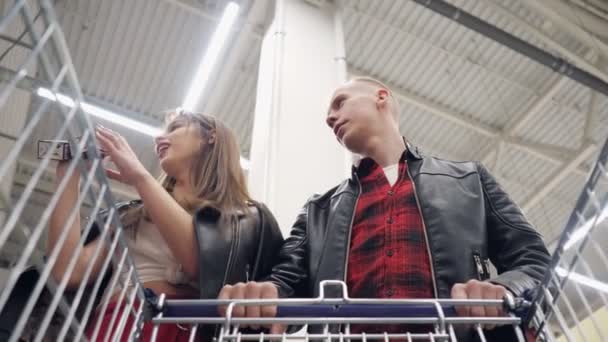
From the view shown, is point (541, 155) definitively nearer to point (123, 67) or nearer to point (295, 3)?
point (295, 3)

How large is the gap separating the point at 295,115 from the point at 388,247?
1.29 m

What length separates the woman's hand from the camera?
3.12ft

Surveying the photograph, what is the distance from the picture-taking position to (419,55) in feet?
16.2

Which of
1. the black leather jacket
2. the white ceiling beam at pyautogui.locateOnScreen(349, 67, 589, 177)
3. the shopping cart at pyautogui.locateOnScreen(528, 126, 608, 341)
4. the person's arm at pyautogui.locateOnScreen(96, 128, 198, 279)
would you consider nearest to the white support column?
the black leather jacket

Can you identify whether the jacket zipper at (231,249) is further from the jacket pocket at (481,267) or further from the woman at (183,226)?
the jacket pocket at (481,267)

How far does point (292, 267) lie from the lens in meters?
1.12

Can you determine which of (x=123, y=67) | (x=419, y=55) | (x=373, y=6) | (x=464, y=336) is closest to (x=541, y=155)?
(x=419, y=55)

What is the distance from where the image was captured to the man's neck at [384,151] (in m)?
1.37

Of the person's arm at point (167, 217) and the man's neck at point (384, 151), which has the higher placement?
the man's neck at point (384, 151)

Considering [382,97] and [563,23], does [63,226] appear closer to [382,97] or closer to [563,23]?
[382,97]

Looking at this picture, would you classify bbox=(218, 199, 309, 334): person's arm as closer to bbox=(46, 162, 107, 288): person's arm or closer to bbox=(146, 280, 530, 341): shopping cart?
bbox=(146, 280, 530, 341): shopping cart

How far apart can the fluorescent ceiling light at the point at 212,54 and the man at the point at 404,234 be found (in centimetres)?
257

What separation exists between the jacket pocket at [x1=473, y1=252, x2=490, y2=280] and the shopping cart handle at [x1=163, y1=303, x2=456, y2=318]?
0.26 metres

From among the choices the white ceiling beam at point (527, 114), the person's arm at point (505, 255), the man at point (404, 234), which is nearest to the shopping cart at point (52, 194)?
the man at point (404, 234)
